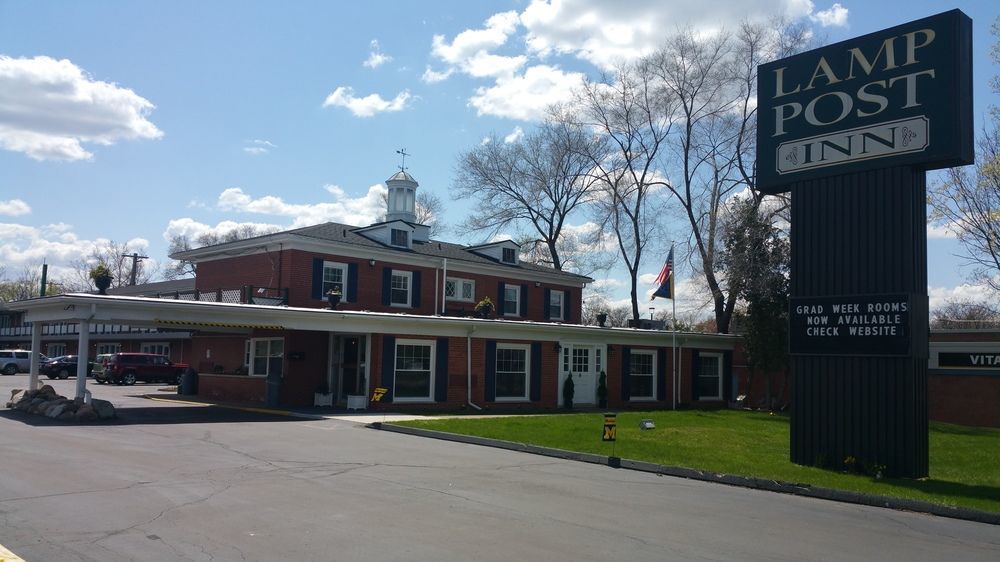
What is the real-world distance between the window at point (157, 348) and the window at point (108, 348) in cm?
326

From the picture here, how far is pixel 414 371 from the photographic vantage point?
26.1 m

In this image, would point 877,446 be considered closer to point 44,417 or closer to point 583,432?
point 583,432

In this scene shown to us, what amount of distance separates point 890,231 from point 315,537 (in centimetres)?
1146

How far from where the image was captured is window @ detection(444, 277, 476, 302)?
35719 mm

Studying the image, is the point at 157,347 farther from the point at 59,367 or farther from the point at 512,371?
the point at 512,371

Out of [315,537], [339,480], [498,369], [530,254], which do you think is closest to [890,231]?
[339,480]

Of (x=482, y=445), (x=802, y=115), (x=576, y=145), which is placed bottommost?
(x=482, y=445)

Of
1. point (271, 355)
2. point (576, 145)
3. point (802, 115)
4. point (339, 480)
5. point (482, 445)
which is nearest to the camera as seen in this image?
point (339, 480)

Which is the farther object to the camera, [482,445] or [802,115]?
[482,445]

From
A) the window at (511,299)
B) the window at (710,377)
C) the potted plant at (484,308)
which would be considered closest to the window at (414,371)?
the potted plant at (484,308)

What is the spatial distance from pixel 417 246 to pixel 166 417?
17150 mm

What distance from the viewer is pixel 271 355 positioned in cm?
2756

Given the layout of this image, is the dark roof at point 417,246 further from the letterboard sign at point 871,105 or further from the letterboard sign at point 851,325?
the letterboard sign at point 851,325

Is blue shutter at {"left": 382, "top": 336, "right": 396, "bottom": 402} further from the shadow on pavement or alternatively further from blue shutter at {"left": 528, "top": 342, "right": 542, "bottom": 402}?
blue shutter at {"left": 528, "top": 342, "right": 542, "bottom": 402}
